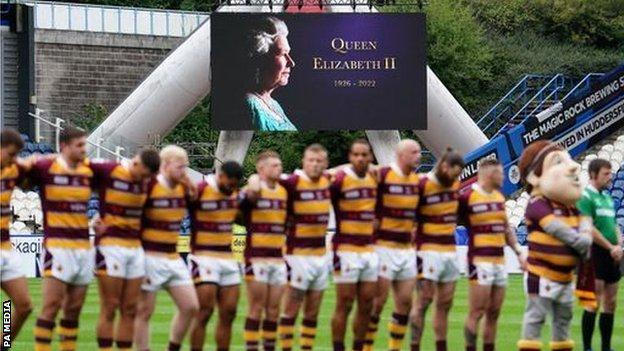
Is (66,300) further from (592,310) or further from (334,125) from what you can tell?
(334,125)

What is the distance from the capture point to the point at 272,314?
1906 centimetres

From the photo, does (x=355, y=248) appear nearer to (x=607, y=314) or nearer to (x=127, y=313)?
(x=127, y=313)

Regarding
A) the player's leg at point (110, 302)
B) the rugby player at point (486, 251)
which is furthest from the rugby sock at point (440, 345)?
the player's leg at point (110, 302)

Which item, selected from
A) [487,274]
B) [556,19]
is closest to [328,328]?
[487,274]

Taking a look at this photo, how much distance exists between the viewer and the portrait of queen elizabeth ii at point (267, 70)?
4338 centimetres

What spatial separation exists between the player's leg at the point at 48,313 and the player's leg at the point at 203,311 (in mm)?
1293

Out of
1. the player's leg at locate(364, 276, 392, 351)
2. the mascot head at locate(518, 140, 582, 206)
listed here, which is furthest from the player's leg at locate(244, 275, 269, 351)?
the mascot head at locate(518, 140, 582, 206)

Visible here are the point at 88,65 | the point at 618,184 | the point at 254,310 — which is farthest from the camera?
the point at 88,65

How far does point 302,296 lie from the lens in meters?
19.2

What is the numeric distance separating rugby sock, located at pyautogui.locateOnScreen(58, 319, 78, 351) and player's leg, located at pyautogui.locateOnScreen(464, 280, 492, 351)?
12.8 feet

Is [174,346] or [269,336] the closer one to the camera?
[174,346]

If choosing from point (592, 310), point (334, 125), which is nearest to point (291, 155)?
point (334, 125)

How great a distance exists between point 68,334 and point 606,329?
592 cm

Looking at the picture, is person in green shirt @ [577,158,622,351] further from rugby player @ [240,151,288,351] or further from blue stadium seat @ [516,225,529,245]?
blue stadium seat @ [516,225,529,245]
